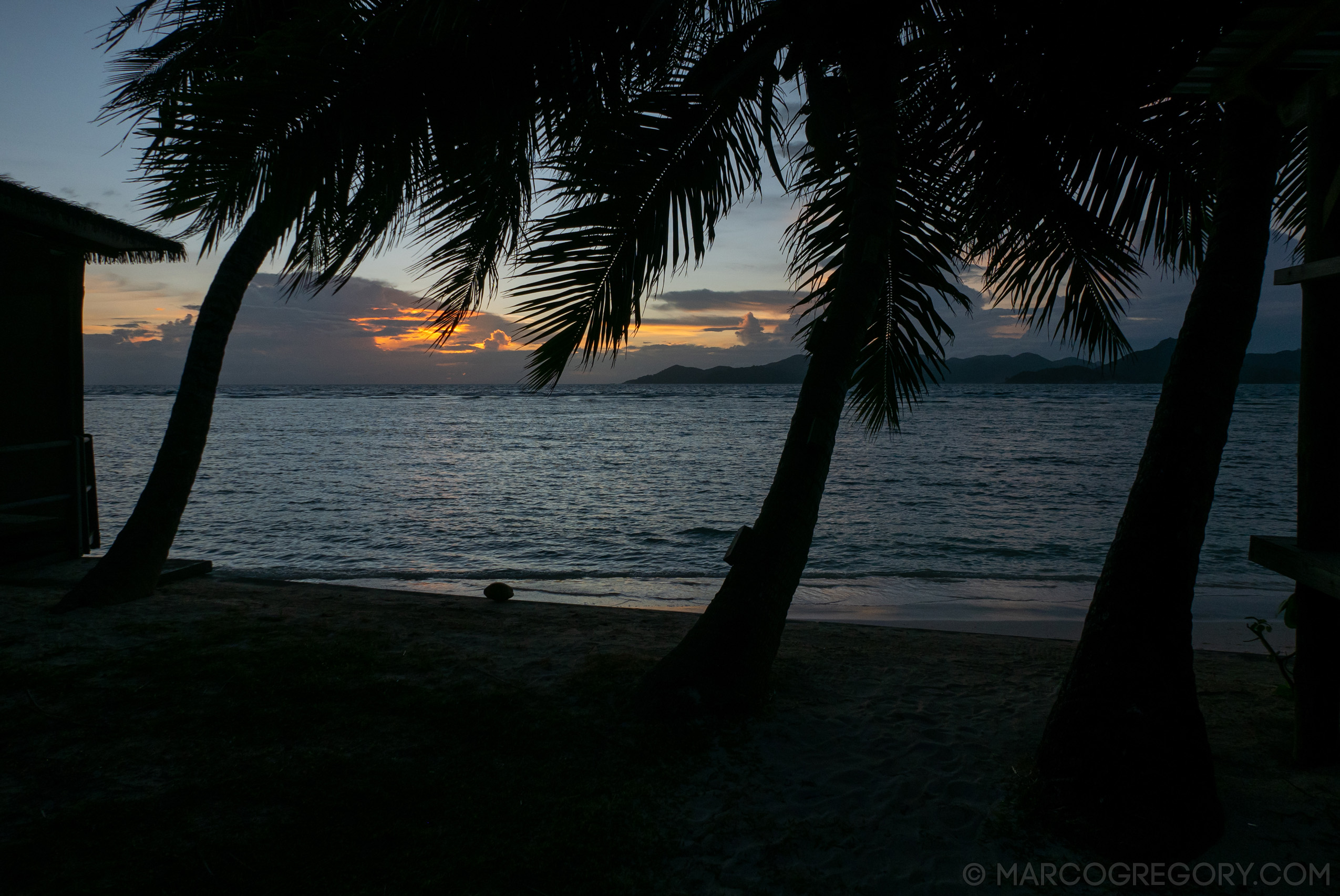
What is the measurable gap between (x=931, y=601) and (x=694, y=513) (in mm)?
7384

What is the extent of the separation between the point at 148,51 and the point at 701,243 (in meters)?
6.00

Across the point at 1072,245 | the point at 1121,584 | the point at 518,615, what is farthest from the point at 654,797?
the point at 1072,245

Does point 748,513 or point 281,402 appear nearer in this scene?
point 748,513

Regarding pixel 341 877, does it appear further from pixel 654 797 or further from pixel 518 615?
pixel 518 615

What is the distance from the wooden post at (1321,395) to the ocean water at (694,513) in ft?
13.3

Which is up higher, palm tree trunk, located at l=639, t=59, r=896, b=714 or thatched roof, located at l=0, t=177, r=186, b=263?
thatched roof, located at l=0, t=177, r=186, b=263

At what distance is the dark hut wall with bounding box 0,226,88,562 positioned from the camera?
6.65 meters

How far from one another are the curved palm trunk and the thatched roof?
1728mm

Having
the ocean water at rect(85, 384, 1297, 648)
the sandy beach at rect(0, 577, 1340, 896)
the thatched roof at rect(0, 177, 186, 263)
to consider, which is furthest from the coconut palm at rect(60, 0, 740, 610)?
the ocean water at rect(85, 384, 1297, 648)

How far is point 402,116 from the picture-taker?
3.27 m

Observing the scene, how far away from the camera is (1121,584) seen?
2906mm

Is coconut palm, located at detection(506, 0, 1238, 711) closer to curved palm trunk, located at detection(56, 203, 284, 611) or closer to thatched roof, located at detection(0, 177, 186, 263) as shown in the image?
curved palm trunk, located at detection(56, 203, 284, 611)

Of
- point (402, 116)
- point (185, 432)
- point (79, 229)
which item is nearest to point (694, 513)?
point (185, 432)

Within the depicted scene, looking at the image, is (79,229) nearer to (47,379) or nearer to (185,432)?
(47,379)
